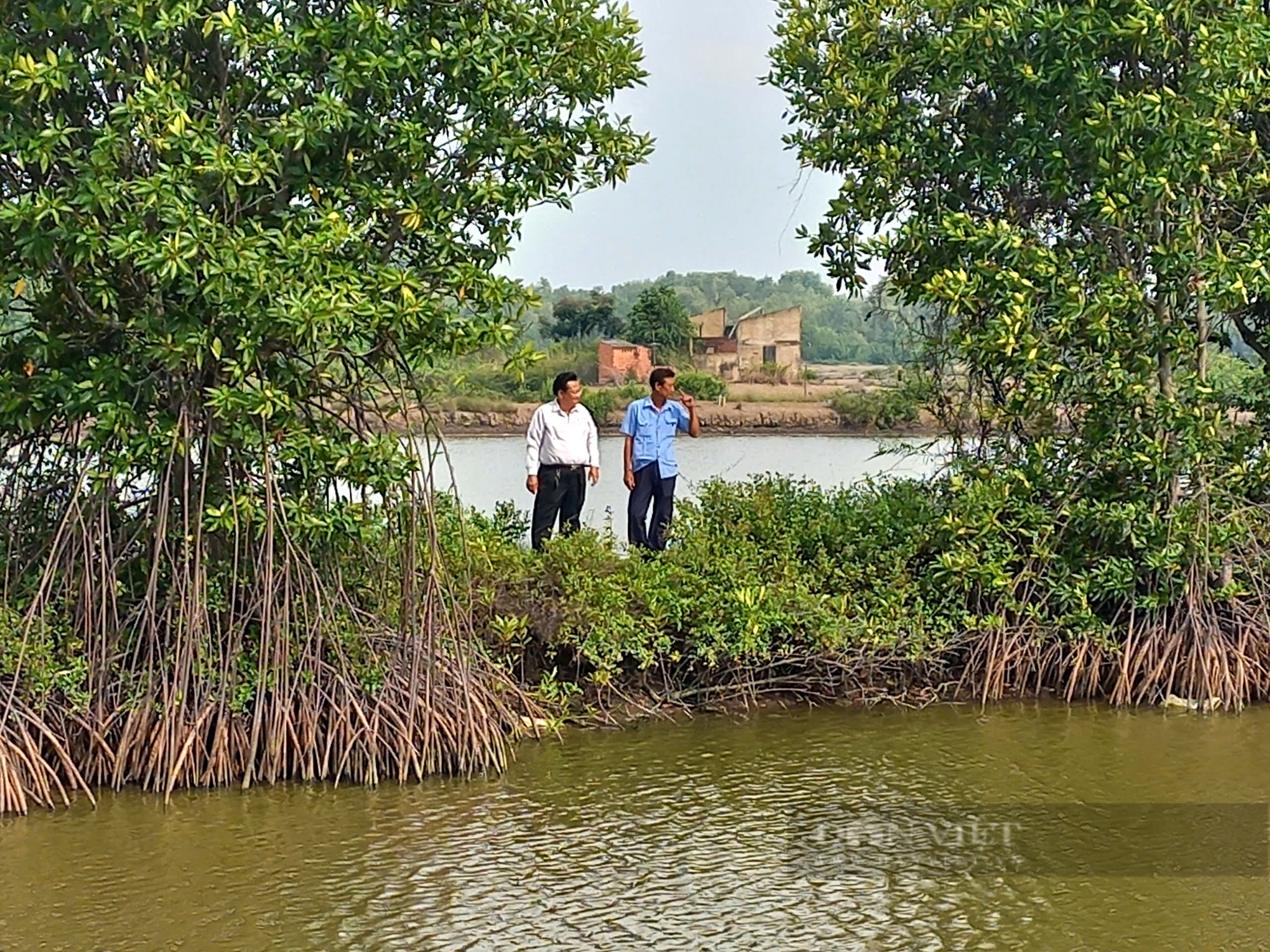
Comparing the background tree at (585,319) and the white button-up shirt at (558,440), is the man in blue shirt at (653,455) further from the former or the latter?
the background tree at (585,319)

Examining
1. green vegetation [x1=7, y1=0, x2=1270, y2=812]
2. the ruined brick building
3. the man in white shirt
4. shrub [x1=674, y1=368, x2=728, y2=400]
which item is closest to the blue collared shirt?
the man in white shirt

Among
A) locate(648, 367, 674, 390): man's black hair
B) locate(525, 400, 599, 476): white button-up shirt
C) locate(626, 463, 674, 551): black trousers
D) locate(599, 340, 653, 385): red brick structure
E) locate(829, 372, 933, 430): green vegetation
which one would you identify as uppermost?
locate(599, 340, 653, 385): red brick structure

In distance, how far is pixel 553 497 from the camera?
1067cm

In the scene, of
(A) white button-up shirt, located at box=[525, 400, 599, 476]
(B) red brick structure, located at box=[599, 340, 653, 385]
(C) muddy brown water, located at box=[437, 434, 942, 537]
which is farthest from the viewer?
(B) red brick structure, located at box=[599, 340, 653, 385]

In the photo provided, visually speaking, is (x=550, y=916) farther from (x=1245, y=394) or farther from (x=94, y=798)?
(x=1245, y=394)

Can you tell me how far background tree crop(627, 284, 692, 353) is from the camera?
32.9 metres

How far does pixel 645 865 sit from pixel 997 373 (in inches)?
177

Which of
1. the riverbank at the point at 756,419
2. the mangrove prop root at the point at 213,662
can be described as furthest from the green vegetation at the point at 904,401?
the riverbank at the point at 756,419

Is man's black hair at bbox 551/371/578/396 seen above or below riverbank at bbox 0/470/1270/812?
above

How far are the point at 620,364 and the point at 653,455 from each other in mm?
20724

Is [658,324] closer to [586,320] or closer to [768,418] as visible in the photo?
[586,320]

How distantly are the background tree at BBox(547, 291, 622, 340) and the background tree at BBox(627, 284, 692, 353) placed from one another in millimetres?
470

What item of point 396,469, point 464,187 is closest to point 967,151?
point 464,187

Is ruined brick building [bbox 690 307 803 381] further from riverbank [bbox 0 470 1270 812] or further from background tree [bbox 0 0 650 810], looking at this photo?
background tree [bbox 0 0 650 810]
